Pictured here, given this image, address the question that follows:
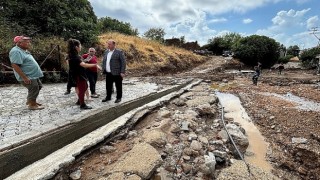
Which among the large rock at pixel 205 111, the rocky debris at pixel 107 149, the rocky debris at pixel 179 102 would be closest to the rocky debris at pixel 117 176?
the rocky debris at pixel 107 149

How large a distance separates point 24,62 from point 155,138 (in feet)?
10.2

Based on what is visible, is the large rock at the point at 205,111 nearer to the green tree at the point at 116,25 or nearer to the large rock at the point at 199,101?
the large rock at the point at 199,101

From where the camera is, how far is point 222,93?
13055 mm

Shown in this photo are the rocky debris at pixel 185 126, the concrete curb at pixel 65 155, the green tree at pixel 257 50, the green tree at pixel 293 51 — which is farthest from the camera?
the green tree at pixel 293 51

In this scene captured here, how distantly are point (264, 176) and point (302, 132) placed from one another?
3307 mm

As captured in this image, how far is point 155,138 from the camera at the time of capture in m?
5.04

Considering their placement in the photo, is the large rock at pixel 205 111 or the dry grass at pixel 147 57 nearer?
the large rock at pixel 205 111

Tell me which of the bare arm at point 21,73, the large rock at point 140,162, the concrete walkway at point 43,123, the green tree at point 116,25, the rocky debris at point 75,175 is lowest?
the rocky debris at point 75,175

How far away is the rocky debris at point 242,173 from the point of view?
406 cm

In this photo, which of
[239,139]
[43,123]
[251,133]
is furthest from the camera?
[251,133]

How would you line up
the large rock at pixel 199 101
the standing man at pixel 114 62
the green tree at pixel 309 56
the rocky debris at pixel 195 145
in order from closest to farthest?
the rocky debris at pixel 195 145, the standing man at pixel 114 62, the large rock at pixel 199 101, the green tree at pixel 309 56

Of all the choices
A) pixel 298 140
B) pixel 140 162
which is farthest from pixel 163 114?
pixel 298 140

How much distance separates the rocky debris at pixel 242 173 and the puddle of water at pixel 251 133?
54 cm

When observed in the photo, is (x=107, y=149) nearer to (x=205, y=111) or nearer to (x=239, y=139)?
(x=239, y=139)
